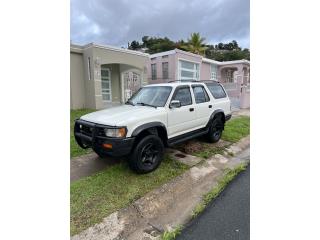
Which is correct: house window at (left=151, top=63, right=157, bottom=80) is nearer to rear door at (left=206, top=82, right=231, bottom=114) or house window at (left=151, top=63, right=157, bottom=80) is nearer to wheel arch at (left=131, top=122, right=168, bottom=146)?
rear door at (left=206, top=82, right=231, bottom=114)

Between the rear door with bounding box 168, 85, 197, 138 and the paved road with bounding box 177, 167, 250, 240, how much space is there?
173 centimetres

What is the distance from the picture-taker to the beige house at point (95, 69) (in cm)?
1174

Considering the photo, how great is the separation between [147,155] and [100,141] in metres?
0.98

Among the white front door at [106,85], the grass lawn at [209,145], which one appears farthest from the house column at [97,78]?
the grass lawn at [209,145]

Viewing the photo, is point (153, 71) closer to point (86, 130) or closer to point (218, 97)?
point (218, 97)

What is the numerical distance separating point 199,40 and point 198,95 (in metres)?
29.9

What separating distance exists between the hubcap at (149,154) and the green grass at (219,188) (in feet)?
4.15

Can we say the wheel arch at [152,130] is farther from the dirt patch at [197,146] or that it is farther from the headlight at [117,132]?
the dirt patch at [197,146]

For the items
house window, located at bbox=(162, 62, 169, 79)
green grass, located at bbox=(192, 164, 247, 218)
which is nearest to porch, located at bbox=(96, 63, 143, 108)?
house window, located at bbox=(162, 62, 169, 79)

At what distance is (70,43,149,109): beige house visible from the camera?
11742 mm

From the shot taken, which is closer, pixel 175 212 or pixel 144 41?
pixel 175 212
